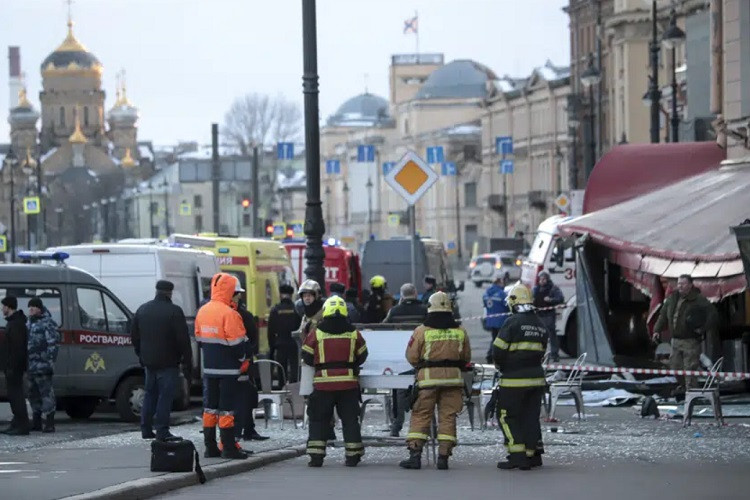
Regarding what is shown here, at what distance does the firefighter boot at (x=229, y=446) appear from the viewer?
18328 millimetres

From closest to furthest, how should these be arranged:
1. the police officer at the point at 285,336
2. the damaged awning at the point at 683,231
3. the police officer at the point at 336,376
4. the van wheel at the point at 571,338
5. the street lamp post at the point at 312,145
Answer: the police officer at the point at 336,376 < the damaged awning at the point at 683,231 < the street lamp post at the point at 312,145 < the police officer at the point at 285,336 < the van wheel at the point at 571,338

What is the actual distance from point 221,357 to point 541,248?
24.5 m

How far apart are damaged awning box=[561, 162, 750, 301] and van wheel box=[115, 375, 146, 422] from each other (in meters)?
6.49

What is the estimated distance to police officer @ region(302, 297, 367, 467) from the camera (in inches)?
714

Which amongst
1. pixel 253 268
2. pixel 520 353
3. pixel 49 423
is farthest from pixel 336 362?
pixel 253 268

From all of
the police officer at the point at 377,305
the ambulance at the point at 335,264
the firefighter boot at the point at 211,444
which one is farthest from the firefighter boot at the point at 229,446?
the ambulance at the point at 335,264

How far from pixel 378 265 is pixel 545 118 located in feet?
279

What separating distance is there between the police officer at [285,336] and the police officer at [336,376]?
8.73 metres

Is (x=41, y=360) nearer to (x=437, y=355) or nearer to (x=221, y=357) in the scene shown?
(x=221, y=357)

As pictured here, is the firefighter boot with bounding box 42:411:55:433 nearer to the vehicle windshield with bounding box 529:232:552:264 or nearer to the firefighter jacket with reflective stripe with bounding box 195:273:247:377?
the firefighter jacket with reflective stripe with bounding box 195:273:247:377

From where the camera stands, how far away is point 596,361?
30375 mm

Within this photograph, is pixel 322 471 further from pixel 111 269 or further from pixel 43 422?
pixel 111 269

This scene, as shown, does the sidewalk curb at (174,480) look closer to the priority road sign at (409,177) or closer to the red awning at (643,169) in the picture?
the priority road sign at (409,177)

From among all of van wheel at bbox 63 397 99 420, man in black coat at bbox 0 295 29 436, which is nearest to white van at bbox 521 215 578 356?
van wheel at bbox 63 397 99 420
